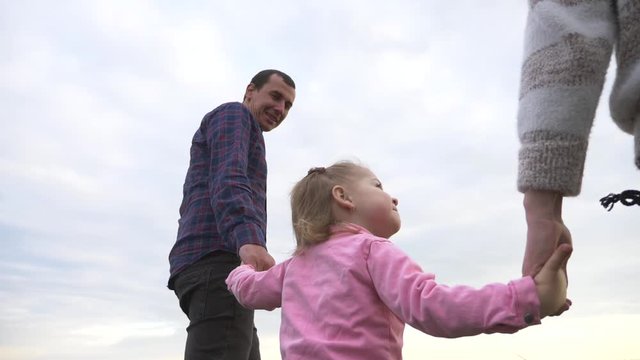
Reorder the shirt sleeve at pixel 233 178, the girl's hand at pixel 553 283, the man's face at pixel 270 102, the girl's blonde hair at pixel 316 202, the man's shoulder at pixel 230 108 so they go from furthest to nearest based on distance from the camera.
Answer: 1. the man's face at pixel 270 102
2. the man's shoulder at pixel 230 108
3. the shirt sleeve at pixel 233 178
4. the girl's blonde hair at pixel 316 202
5. the girl's hand at pixel 553 283

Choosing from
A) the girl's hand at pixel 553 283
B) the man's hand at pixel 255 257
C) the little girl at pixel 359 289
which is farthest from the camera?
the man's hand at pixel 255 257

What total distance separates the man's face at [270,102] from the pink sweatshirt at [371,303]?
4.79 feet

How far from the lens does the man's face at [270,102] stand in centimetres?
362

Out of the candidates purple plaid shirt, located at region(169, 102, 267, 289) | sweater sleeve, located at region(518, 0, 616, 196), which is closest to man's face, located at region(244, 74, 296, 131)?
purple plaid shirt, located at region(169, 102, 267, 289)

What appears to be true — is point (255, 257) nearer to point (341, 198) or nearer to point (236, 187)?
point (236, 187)

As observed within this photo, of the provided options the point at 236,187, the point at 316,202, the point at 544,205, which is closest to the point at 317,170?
the point at 316,202

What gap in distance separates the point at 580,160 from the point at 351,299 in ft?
2.58

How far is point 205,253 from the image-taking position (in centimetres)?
290

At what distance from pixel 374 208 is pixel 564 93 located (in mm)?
856

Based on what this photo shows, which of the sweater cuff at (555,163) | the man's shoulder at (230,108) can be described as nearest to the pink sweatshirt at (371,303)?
the sweater cuff at (555,163)

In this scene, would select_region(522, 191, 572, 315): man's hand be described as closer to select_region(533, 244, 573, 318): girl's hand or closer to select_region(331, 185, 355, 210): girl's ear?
select_region(533, 244, 573, 318): girl's hand

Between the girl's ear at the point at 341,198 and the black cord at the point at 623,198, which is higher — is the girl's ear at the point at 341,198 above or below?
above

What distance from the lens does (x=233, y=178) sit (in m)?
2.92

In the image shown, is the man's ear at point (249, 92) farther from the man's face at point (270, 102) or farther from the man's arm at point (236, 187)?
the man's arm at point (236, 187)
